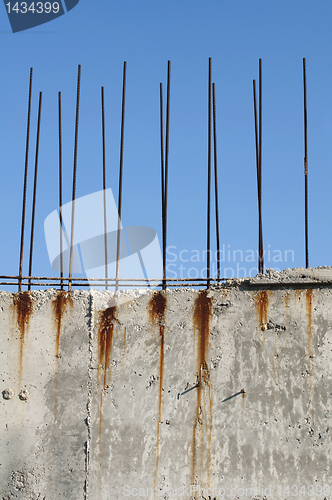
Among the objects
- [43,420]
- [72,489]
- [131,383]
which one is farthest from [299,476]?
[43,420]

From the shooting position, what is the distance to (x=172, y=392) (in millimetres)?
4188

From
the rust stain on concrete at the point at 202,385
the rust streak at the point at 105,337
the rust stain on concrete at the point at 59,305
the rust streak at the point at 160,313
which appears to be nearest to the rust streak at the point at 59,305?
the rust stain on concrete at the point at 59,305

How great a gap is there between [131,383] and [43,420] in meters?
0.92

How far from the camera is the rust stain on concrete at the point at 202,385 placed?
13.3 ft

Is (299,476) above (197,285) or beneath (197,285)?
beneath

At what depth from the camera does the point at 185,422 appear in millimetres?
4129

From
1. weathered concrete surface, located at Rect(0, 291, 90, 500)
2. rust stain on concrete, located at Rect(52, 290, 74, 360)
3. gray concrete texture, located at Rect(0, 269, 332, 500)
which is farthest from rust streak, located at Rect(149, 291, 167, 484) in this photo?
rust stain on concrete, located at Rect(52, 290, 74, 360)

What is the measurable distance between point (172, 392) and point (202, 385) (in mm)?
287

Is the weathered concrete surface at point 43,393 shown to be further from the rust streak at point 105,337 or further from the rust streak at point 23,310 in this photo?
the rust streak at point 105,337

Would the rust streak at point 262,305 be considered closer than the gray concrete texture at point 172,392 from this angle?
No

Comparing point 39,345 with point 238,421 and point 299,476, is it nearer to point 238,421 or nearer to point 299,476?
point 238,421

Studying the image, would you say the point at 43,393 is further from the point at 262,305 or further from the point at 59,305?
the point at 262,305

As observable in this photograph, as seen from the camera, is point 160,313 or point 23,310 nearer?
point 160,313

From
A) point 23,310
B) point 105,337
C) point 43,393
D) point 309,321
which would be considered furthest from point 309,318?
point 23,310
